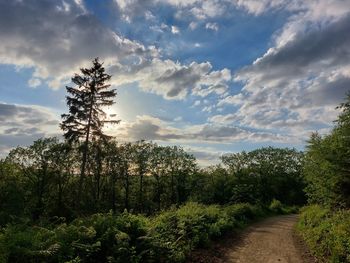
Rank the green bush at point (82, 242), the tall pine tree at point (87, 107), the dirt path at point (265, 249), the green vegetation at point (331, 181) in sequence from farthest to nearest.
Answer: the tall pine tree at point (87, 107) < the green vegetation at point (331, 181) < the dirt path at point (265, 249) < the green bush at point (82, 242)

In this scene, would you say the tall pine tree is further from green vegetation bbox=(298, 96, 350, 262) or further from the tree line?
green vegetation bbox=(298, 96, 350, 262)

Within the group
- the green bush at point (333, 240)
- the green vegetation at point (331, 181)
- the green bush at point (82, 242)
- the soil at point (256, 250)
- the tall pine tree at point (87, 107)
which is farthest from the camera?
the tall pine tree at point (87, 107)

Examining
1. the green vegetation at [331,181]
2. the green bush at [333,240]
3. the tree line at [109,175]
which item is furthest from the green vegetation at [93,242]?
the tree line at [109,175]

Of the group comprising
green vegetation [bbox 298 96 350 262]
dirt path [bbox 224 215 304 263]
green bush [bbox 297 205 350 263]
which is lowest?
dirt path [bbox 224 215 304 263]

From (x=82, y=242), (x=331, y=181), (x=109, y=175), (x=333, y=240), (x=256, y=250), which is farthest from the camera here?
(x=109, y=175)

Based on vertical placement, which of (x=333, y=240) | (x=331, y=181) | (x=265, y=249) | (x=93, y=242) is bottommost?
(x=265, y=249)

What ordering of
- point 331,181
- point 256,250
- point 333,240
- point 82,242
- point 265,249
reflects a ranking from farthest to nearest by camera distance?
1. point 331,181
2. point 265,249
3. point 256,250
4. point 333,240
5. point 82,242

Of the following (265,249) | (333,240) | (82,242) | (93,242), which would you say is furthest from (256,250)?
(82,242)

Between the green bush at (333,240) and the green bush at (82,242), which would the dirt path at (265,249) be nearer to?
the green bush at (333,240)

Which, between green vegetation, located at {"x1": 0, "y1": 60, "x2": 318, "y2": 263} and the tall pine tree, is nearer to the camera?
green vegetation, located at {"x1": 0, "y1": 60, "x2": 318, "y2": 263}

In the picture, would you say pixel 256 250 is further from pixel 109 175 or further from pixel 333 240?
pixel 109 175

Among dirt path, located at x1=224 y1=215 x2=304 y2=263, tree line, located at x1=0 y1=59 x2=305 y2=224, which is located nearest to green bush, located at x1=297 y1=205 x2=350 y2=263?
dirt path, located at x1=224 y1=215 x2=304 y2=263

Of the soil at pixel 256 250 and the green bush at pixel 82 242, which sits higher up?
the green bush at pixel 82 242

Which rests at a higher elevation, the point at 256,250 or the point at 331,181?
the point at 331,181
